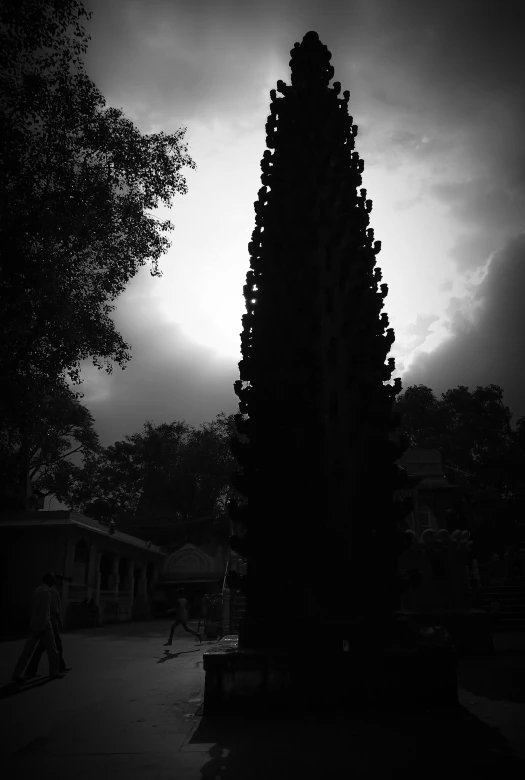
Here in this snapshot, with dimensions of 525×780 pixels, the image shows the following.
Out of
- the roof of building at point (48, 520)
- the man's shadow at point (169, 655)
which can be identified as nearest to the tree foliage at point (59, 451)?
the roof of building at point (48, 520)

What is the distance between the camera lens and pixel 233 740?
13.6 ft

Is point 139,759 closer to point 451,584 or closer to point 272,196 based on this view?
point 272,196

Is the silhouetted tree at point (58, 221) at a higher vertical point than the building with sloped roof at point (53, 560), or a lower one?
higher

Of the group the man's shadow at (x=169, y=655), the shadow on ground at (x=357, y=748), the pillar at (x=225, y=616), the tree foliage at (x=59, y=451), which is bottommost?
the man's shadow at (x=169, y=655)

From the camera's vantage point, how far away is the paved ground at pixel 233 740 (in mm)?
3492

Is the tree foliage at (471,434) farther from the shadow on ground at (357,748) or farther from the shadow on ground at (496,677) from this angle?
the shadow on ground at (357,748)

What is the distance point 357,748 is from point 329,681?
1225mm

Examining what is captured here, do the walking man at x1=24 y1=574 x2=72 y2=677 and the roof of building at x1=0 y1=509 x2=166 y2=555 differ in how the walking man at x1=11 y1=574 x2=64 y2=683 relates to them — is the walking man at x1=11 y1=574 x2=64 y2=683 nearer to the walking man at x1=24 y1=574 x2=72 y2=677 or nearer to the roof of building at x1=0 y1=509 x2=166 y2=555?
the walking man at x1=24 y1=574 x2=72 y2=677

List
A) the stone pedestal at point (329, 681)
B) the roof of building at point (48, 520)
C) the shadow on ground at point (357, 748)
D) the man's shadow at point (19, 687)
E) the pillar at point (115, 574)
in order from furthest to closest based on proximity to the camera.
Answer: the pillar at point (115, 574), the roof of building at point (48, 520), the man's shadow at point (19, 687), the stone pedestal at point (329, 681), the shadow on ground at point (357, 748)

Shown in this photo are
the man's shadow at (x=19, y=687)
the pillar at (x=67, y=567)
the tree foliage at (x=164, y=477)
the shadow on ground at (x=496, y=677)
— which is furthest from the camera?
the tree foliage at (x=164, y=477)

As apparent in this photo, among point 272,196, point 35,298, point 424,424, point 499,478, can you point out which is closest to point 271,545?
point 272,196

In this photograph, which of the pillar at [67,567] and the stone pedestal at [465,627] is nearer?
the stone pedestal at [465,627]

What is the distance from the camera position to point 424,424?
44.6 meters

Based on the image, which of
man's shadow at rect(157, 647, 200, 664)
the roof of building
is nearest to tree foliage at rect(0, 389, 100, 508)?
the roof of building
